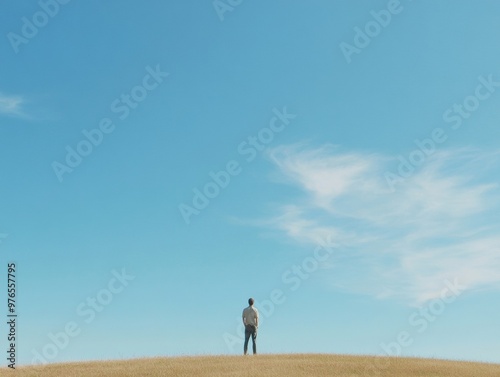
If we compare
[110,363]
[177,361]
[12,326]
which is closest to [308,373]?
[177,361]

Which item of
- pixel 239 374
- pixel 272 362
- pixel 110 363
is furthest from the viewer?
pixel 110 363

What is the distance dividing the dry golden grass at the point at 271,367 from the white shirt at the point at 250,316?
75.2 inches

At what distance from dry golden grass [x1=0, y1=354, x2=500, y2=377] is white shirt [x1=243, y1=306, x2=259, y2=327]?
6.27ft

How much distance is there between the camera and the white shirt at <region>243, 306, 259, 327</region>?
33.9 m

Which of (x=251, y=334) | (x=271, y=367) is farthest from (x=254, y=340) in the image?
(x=271, y=367)

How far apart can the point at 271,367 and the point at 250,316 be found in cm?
335

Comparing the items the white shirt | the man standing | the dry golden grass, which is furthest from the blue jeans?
the dry golden grass

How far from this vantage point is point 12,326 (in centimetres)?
3384

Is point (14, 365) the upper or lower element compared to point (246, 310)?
lower

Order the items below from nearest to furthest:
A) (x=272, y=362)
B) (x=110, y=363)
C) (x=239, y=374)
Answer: (x=239, y=374) → (x=272, y=362) → (x=110, y=363)

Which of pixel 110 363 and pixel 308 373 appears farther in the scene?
pixel 110 363

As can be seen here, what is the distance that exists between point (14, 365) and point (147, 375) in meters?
9.00

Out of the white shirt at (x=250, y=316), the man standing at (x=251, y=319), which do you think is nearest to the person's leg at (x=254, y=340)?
the man standing at (x=251, y=319)

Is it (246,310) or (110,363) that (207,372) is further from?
(110,363)
